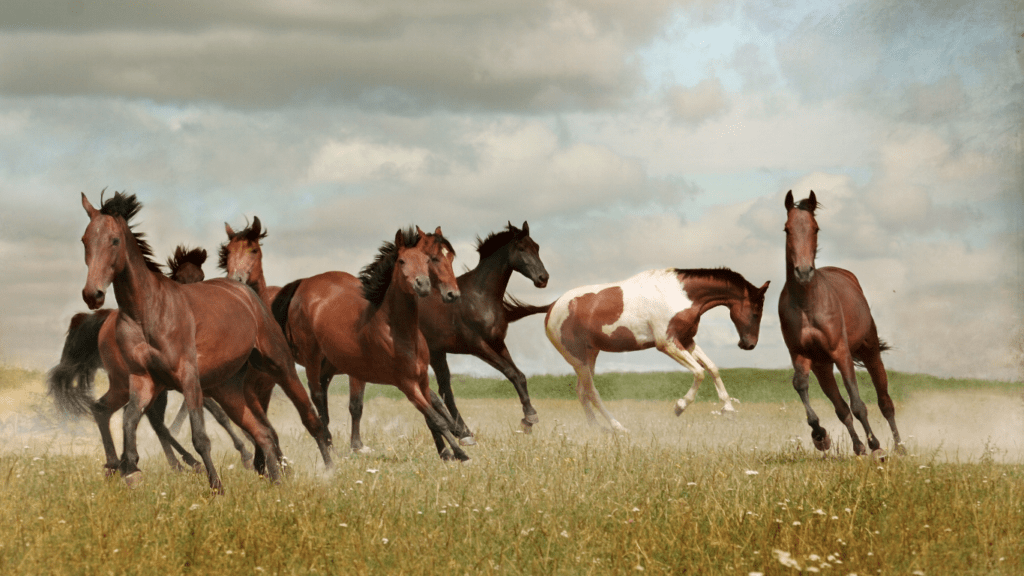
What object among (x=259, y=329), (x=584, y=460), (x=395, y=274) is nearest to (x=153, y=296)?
(x=259, y=329)

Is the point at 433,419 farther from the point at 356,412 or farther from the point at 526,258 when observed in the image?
the point at 526,258

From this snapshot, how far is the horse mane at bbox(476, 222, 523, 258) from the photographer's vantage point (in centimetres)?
1284

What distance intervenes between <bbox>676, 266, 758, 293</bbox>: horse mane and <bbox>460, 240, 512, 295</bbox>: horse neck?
305cm

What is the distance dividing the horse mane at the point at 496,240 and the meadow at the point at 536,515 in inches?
131

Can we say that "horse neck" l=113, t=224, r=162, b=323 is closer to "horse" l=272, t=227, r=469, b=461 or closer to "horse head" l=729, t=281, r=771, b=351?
"horse" l=272, t=227, r=469, b=461

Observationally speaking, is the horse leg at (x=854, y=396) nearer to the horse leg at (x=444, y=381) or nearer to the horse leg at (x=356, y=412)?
the horse leg at (x=444, y=381)

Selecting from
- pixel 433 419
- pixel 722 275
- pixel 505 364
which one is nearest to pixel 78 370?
pixel 433 419

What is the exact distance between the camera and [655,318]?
1403cm

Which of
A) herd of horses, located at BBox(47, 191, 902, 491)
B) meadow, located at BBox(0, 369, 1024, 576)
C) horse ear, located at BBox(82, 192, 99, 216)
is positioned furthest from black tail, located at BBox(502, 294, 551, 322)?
horse ear, located at BBox(82, 192, 99, 216)

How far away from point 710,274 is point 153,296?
29.5ft

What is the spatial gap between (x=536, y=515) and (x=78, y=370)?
6197 mm

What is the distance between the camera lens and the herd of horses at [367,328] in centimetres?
745

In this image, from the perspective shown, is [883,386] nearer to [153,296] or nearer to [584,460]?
[584,460]

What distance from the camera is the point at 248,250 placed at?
10.4 metres
